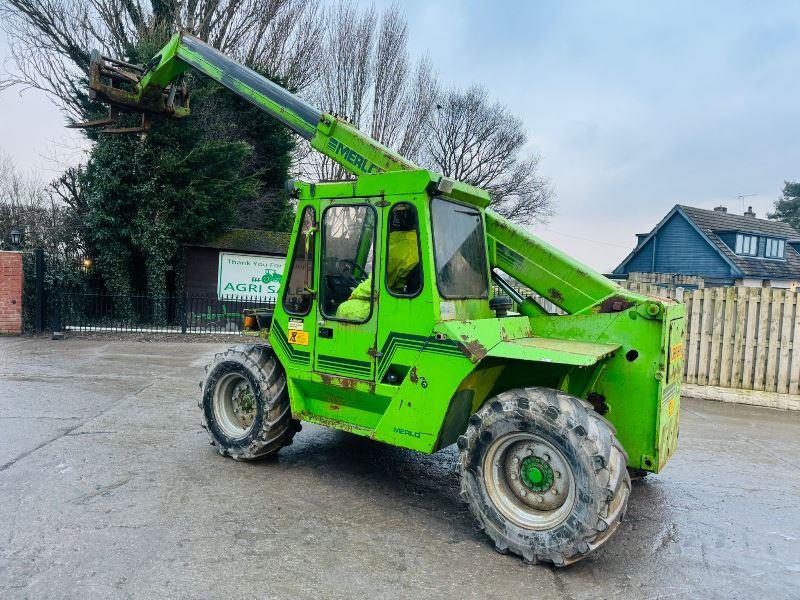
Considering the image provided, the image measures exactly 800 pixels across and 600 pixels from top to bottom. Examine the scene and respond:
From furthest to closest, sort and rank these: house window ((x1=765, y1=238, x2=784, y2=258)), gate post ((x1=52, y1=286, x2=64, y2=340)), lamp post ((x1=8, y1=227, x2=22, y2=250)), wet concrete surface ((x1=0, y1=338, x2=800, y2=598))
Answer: house window ((x1=765, y1=238, x2=784, y2=258))
lamp post ((x1=8, y1=227, x2=22, y2=250))
gate post ((x1=52, y1=286, x2=64, y2=340))
wet concrete surface ((x1=0, y1=338, x2=800, y2=598))

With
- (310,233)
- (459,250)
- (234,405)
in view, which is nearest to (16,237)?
(234,405)

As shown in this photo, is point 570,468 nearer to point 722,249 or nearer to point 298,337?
point 298,337

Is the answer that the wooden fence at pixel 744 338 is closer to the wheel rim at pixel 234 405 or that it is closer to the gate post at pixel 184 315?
the wheel rim at pixel 234 405

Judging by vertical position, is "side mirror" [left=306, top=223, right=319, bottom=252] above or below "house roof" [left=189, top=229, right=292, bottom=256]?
below

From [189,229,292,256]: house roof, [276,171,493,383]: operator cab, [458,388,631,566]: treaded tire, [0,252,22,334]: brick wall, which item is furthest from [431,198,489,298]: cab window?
[0,252,22,334]: brick wall

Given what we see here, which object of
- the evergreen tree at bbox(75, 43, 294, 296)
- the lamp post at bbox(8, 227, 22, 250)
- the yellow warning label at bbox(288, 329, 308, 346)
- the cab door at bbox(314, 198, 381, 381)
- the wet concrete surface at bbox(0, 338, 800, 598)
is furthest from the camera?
the evergreen tree at bbox(75, 43, 294, 296)

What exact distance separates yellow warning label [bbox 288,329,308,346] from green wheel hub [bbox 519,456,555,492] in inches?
84.3

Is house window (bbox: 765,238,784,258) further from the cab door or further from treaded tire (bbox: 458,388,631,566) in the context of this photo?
treaded tire (bbox: 458,388,631,566)

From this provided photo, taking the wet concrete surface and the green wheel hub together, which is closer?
the wet concrete surface

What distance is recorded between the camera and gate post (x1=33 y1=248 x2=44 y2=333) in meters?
14.0

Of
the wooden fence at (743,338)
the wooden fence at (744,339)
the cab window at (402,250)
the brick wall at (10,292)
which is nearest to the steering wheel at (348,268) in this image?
the cab window at (402,250)

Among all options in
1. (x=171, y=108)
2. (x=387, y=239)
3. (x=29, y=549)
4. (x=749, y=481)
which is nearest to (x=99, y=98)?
(x=171, y=108)

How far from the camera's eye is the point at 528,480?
3805 millimetres

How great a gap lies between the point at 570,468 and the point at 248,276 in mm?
14848
